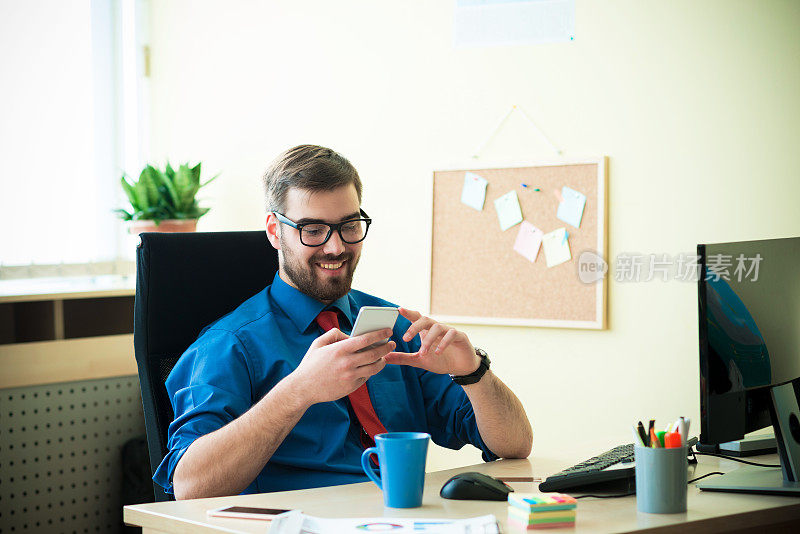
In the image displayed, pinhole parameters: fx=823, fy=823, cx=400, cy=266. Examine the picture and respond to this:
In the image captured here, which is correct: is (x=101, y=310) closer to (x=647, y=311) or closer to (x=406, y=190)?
(x=406, y=190)

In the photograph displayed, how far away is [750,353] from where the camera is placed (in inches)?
56.0

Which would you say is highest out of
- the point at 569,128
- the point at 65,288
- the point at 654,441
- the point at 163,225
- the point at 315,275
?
the point at 569,128

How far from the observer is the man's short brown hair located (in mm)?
1655

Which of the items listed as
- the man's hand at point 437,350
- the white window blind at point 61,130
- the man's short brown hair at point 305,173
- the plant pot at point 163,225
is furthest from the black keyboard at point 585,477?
the white window blind at point 61,130

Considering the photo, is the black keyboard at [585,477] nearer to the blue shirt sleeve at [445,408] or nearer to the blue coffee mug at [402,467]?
the blue coffee mug at [402,467]

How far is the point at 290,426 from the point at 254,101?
2220 mm

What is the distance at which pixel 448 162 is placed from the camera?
293 cm

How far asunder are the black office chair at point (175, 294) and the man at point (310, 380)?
60mm

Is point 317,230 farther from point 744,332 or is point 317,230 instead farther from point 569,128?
point 569,128

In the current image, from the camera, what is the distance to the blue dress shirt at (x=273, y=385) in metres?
1.48

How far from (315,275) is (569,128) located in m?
1.37

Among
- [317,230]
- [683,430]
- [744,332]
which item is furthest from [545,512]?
[317,230]

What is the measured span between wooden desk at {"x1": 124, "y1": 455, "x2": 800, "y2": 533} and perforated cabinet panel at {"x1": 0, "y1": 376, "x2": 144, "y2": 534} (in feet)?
5.78

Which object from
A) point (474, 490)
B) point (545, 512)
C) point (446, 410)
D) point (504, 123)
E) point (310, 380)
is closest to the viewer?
point (545, 512)
